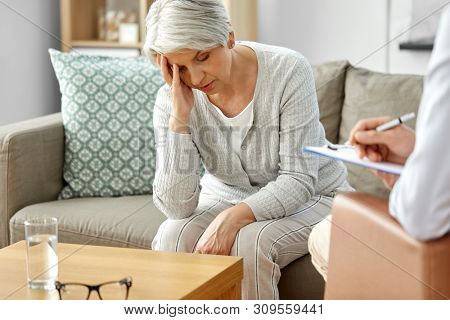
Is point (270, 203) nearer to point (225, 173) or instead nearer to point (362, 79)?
point (225, 173)

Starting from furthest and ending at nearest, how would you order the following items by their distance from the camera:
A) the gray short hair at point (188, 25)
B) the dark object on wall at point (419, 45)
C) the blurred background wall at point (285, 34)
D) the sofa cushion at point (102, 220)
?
the blurred background wall at point (285, 34) < the dark object on wall at point (419, 45) < the sofa cushion at point (102, 220) < the gray short hair at point (188, 25)

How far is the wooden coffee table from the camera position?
54.7 inches

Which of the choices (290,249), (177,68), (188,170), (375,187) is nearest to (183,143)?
(188,170)

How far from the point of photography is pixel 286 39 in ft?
10.8

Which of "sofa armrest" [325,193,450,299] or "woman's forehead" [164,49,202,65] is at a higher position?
"woman's forehead" [164,49,202,65]

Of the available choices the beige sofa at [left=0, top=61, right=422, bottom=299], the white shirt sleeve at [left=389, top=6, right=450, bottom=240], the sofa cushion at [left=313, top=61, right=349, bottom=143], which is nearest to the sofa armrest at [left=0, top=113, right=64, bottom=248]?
the beige sofa at [left=0, top=61, right=422, bottom=299]

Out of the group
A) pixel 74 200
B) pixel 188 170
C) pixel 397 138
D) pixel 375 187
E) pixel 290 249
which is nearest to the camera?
pixel 397 138

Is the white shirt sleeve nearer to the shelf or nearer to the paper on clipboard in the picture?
the paper on clipboard

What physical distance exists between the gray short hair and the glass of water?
0.53 m

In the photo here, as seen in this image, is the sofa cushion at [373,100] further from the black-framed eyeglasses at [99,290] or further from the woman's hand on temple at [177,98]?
the black-framed eyeglasses at [99,290]

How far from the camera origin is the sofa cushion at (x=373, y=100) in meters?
2.16

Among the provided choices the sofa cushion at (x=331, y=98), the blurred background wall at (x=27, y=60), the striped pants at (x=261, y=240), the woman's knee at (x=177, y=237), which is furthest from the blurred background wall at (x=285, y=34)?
the woman's knee at (x=177, y=237)

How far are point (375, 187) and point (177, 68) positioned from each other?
679mm

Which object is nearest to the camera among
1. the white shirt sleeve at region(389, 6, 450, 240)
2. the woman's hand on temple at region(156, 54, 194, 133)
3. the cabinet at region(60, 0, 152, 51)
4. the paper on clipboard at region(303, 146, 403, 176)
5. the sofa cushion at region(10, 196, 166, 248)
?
the white shirt sleeve at region(389, 6, 450, 240)
